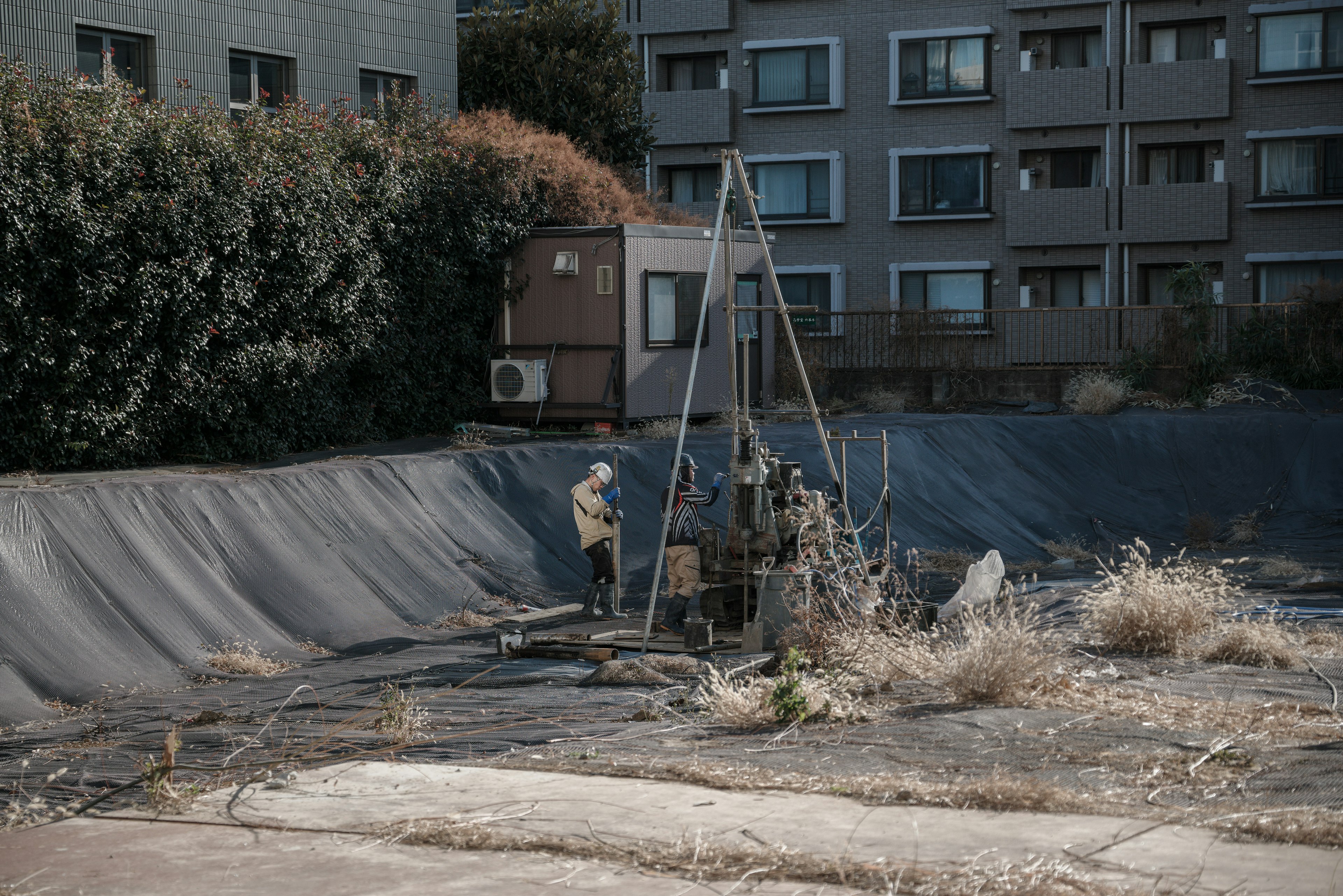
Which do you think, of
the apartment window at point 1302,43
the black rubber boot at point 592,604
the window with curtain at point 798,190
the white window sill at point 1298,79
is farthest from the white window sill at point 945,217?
the black rubber boot at point 592,604

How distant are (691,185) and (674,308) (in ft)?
54.4

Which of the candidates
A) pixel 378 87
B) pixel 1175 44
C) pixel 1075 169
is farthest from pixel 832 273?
pixel 378 87

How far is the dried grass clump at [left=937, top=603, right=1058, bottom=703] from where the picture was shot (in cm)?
1011

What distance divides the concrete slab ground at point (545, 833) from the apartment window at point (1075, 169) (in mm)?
32407

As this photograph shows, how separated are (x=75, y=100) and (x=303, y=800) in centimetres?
1241

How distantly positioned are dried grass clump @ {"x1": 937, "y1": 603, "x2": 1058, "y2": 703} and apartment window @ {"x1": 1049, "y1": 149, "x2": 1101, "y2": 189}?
94.7 ft

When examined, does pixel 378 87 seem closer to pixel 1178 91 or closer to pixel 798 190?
pixel 798 190

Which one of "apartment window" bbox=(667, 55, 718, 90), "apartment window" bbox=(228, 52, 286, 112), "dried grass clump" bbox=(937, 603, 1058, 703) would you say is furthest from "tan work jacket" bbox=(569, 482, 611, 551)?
"apartment window" bbox=(667, 55, 718, 90)

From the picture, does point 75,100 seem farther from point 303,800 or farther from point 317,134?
point 303,800

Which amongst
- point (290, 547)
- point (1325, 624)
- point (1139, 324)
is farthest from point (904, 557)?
point (1139, 324)

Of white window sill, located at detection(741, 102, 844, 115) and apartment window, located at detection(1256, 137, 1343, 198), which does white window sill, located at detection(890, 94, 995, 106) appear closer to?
white window sill, located at detection(741, 102, 844, 115)

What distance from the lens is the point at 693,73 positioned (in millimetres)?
40781

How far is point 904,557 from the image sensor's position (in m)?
20.3

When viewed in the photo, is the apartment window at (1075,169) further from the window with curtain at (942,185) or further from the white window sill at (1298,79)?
the white window sill at (1298,79)
